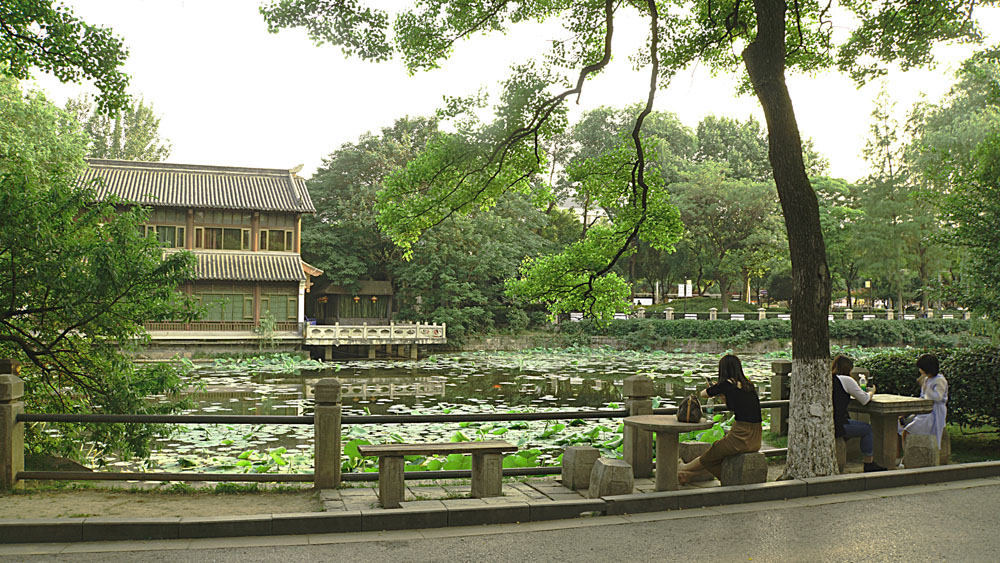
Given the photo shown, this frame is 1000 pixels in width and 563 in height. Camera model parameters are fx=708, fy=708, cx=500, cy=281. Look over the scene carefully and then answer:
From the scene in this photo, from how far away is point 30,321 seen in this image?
26.2 feet

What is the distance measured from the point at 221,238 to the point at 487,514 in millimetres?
31912

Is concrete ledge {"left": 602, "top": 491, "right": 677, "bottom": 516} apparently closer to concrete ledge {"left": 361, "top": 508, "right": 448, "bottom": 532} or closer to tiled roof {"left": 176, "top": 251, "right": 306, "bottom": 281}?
concrete ledge {"left": 361, "top": 508, "right": 448, "bottom": 532}

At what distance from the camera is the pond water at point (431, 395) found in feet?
37.5

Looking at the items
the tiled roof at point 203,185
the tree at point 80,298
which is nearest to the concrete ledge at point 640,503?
the tree at point 80,298

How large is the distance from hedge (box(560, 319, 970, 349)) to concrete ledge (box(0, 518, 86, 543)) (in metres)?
31.2

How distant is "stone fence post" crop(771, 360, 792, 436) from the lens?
31.2 feet

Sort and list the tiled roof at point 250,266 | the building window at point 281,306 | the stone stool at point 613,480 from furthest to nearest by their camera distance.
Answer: the building window at point 281,306
the tiled roof at point 250,266
the stone stool at point 613,480

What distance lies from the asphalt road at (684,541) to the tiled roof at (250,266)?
29.8 metres

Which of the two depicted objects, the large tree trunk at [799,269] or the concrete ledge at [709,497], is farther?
the large tree trunk at [799,269]

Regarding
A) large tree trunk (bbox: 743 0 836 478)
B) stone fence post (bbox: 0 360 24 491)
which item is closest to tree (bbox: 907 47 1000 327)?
large tree trunk (bbox: 743 0 836 478)

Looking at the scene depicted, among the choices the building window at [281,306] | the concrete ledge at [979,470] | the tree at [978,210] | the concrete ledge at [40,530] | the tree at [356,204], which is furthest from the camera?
the tree at [356,204]

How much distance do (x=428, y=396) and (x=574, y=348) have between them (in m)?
17.3

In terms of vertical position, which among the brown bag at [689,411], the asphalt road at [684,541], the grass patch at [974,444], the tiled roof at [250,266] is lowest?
the grass patch at [974,444]

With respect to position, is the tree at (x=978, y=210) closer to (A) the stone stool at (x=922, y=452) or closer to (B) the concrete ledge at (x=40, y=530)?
(A) the stone stool at (x=922, y=452)
